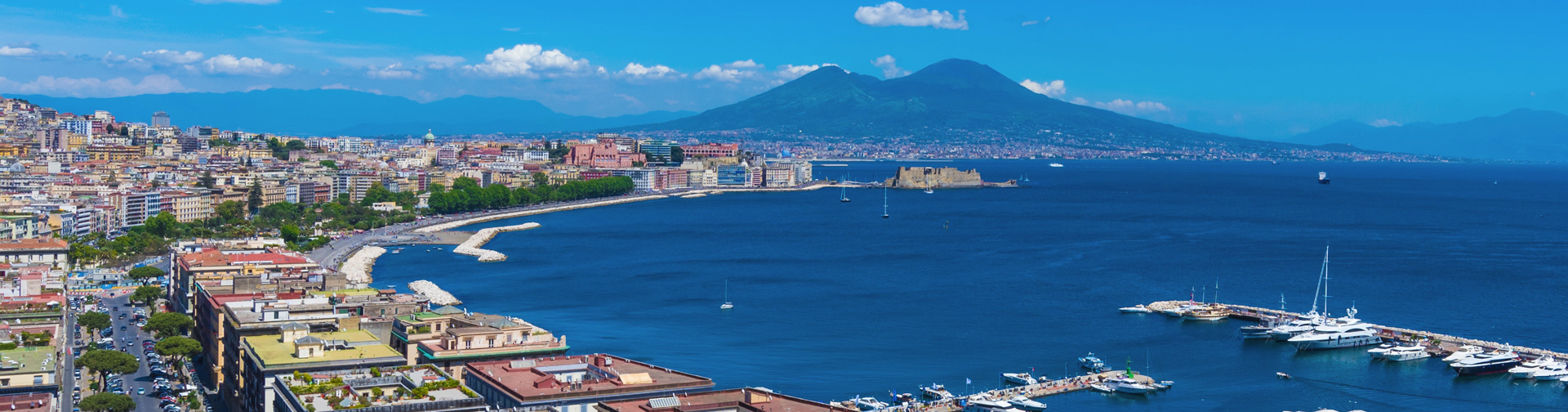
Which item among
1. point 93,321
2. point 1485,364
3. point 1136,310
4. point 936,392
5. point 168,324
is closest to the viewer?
point 936,392

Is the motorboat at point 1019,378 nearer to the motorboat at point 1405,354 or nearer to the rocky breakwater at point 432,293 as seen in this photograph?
the motorboat at point 1405,354

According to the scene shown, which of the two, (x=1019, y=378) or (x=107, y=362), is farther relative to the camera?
(x=1019, y=378)

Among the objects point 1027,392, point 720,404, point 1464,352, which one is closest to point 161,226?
point 1027,392

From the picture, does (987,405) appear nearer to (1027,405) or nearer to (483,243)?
(1027,405)

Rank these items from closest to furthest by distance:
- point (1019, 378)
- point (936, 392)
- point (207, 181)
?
point (936, 392) < point (1019, 378) < point (207, 181)

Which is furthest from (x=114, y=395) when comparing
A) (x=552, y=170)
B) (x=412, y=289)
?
(x=552, y=170)

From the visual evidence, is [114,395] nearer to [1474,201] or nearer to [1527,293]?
[1527,293]

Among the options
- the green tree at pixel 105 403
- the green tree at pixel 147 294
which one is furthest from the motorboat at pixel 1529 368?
the green tree at pixel 147 294

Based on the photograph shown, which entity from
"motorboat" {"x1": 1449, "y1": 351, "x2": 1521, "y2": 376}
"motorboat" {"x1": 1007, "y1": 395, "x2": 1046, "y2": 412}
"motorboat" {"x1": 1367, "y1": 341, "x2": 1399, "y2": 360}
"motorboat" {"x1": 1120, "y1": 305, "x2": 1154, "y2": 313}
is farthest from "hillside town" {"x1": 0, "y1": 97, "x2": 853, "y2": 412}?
"motorboat" {"x1": 1120, "y1": 305, "x2": 1154, "y2": 313}
